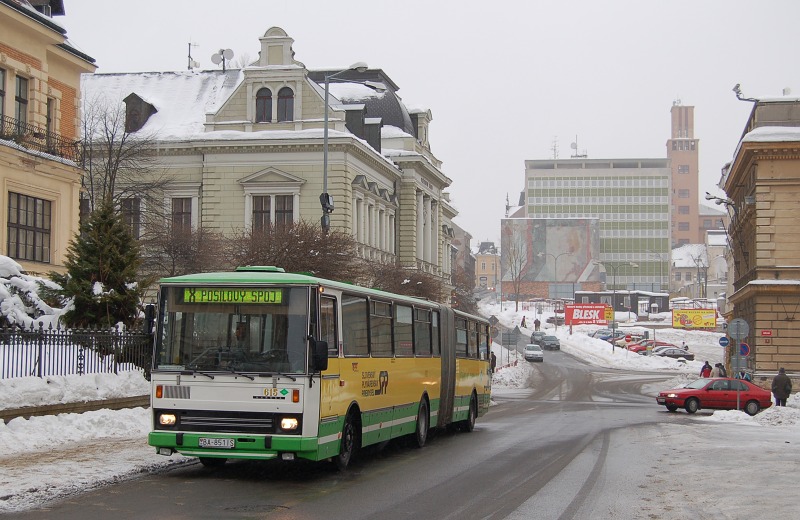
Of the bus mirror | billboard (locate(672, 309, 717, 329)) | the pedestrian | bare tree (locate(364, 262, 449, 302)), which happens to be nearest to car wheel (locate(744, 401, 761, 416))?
the pedestrian

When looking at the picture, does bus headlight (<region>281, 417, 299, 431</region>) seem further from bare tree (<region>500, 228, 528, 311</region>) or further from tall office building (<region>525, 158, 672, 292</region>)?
tall office building (<region>525, 158, 672, 292</region>)

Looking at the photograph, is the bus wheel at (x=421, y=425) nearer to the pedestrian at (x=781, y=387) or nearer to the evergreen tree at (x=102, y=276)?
the evergreen tree at (x=102, y=276)

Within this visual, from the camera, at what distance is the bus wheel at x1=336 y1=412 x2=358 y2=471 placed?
15.7 metres

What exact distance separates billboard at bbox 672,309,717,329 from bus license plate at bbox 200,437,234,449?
10497cm

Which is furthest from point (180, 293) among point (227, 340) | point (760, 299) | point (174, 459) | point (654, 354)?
point (654, 354)

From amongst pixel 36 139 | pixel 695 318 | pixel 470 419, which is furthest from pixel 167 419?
pixel 695 318

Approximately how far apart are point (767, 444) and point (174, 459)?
41.7 ft

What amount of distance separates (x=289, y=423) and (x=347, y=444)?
204cm

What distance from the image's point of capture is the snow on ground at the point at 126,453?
1292 centimetres

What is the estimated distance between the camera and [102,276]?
80.4 ft

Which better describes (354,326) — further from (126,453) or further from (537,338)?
(537,338)

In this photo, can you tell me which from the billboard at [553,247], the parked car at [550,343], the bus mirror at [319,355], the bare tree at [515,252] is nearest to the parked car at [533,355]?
the parked car at [550,343]

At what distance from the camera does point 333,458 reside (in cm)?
1568

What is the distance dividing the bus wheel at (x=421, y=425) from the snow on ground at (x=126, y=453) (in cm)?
494
